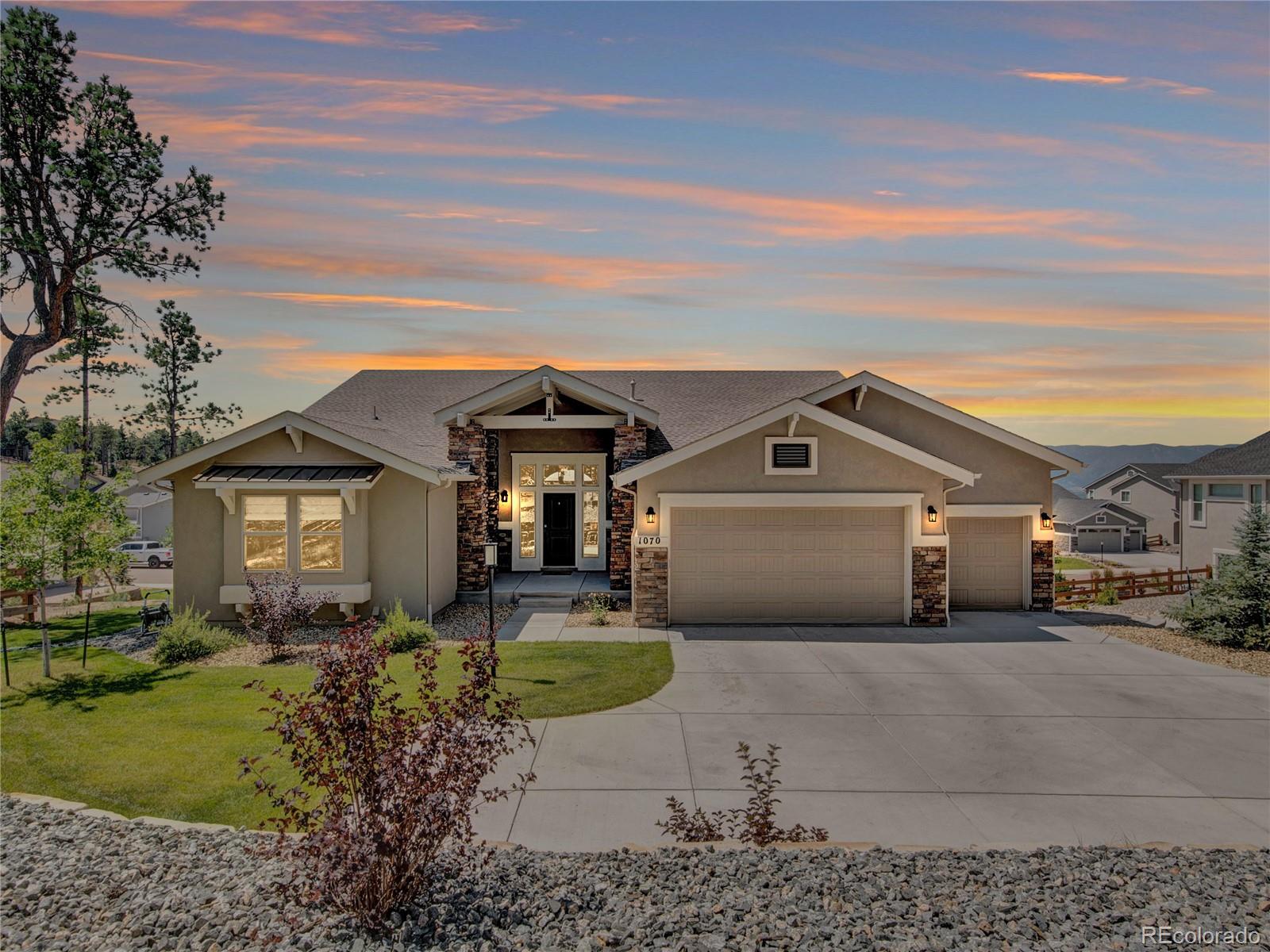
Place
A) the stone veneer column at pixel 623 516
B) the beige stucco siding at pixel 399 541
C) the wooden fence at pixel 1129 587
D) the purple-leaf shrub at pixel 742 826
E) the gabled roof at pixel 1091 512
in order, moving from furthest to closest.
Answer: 1. the gabled roof at pixel 1091 512
2. the wooden fence at pixel 1129 587
3. the stone veneer column at pixel 623 516
4. the beige stucco siding at pixel 399 541
5. the purple-leaf shrub at pixel 742 826

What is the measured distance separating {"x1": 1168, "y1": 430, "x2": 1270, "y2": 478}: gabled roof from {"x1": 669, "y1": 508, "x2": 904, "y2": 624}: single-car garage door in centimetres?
1752

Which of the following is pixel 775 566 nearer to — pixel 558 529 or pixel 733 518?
pixel 733 518

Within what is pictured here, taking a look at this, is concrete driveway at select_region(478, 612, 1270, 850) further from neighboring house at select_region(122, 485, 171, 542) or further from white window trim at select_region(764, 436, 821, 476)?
neighboring house at select_region(122, 485, 171, 542)

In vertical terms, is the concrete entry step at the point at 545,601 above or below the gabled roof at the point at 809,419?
below

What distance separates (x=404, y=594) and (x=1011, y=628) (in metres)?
11.8

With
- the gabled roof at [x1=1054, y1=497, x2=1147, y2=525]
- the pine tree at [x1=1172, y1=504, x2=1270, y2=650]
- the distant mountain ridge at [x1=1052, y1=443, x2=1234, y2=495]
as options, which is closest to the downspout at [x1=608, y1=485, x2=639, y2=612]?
the pine tree at [x1=1172, y1=504, x2=1270, y2=650]

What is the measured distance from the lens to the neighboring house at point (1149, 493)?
55469mm

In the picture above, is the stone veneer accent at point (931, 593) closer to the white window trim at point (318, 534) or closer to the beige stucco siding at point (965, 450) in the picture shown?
the beige stucco siding at point (965, 450)

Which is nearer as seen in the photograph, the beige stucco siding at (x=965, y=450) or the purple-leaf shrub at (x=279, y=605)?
the purple-leaf shrub at (x=279, y=605)

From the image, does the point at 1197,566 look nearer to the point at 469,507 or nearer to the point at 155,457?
the point at 469,507

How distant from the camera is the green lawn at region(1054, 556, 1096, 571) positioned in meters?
41.6

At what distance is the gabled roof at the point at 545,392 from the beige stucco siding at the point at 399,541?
231 centimetres

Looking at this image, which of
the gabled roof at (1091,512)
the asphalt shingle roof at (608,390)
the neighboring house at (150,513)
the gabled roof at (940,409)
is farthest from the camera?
the gabled roof at (1091,512)
